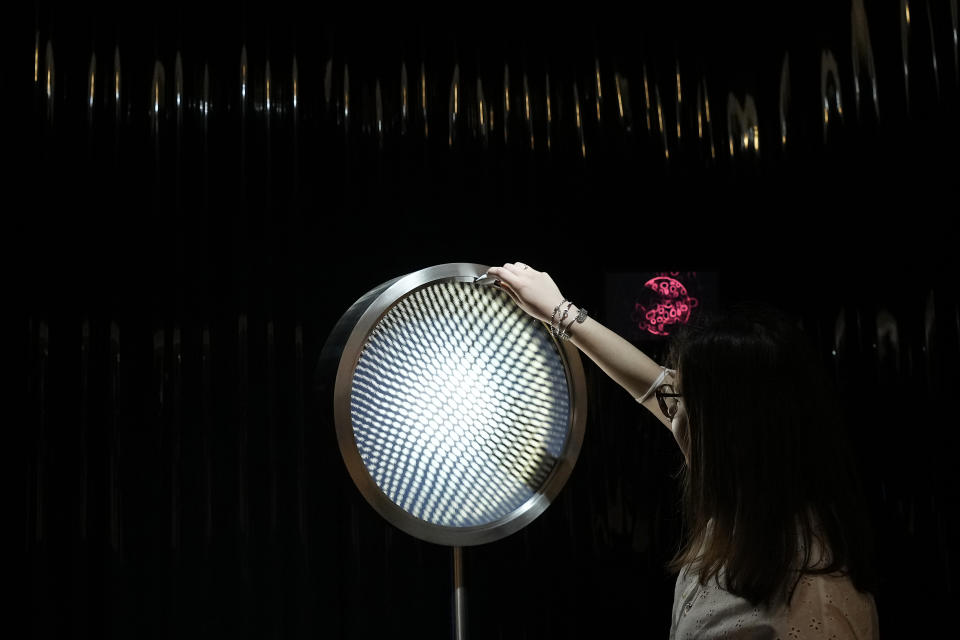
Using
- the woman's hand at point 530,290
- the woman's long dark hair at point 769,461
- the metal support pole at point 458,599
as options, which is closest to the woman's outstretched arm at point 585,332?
the woman's hand at point 530,290

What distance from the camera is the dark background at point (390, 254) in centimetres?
119

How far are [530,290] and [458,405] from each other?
0.15 m

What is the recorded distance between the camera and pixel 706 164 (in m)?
1.40

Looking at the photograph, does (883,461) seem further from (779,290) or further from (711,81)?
(711,81)

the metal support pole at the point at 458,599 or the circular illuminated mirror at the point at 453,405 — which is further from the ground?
the circular illuminated mirror at the point at 453,405

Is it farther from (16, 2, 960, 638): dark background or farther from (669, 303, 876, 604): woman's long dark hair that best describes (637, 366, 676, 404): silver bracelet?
(16, 2, 960, 638): dark background

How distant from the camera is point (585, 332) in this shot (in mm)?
896

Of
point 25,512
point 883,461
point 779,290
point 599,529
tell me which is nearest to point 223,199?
point 25,512

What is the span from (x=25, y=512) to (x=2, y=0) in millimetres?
808

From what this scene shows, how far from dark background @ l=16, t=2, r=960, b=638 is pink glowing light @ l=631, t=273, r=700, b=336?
31 millimetres

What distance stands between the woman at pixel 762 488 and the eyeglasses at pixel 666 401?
58 millimetres

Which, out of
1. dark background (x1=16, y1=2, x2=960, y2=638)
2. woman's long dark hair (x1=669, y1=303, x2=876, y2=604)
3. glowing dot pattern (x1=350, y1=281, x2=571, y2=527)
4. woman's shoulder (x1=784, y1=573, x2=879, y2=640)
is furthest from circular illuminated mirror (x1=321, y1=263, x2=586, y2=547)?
dark background (x1=16, y1=2, x2=960, y2=638)

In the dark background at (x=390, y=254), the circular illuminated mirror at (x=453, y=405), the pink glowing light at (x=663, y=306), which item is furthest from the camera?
the pink glowing light at (x=663, y=306)

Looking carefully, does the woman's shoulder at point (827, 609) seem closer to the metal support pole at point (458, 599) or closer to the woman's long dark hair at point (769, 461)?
the woman's long dark hair at point (769, 461)
